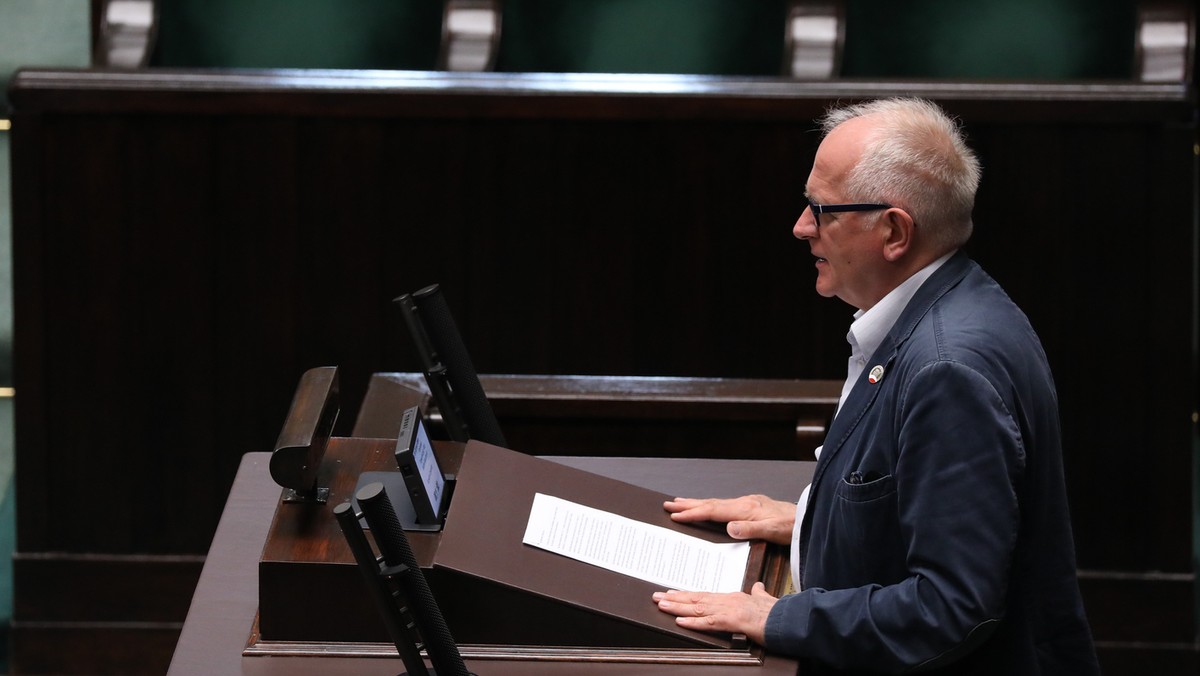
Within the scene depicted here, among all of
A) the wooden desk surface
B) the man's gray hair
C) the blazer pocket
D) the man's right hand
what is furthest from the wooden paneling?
the blazer pocket

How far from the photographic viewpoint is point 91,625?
10.9ft

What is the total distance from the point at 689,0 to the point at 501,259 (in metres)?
0.83

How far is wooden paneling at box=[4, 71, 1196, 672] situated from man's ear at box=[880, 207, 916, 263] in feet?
4.93

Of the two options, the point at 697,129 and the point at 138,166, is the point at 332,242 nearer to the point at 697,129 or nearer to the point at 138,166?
the point at 138,166

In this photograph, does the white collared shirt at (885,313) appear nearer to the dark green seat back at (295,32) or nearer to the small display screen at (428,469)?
the small display screen at (428,469)

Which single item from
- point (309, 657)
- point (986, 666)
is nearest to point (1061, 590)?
point (986, 666)

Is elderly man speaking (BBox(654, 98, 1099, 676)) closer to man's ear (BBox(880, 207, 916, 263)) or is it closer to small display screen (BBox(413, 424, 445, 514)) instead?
man's ear (BBox(880, 207, 916, 263))

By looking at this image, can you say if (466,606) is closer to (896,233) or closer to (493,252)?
(896,233)

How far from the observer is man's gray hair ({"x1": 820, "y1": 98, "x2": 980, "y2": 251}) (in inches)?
70.5

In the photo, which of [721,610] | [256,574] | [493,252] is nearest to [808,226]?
[721,610]

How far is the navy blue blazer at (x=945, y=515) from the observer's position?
1647 mm

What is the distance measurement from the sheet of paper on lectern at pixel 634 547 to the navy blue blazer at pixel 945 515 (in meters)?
0.10

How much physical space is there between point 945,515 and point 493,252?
183 centimetres

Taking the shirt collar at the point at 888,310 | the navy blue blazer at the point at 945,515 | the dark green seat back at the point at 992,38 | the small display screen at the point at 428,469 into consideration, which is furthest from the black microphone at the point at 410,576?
the dark green seat back at the point at 992,38
